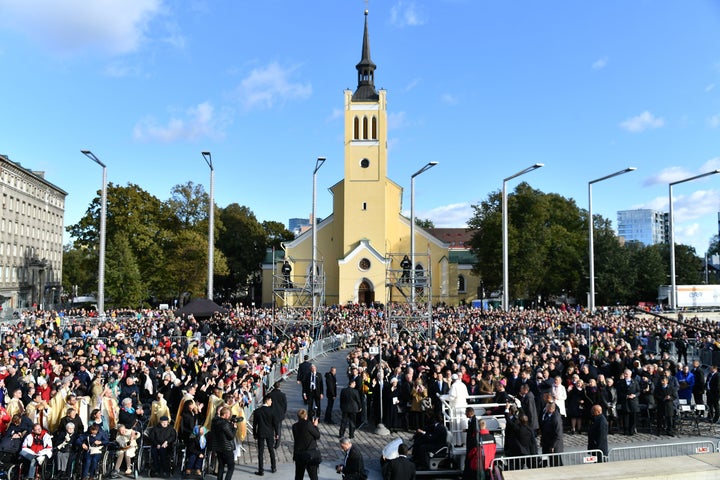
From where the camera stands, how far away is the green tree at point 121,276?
4422cm

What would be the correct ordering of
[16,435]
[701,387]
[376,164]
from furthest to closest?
[376,164] < [701,387] < [16,435]

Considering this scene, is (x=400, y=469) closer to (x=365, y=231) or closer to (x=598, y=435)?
(x=598, y=435)

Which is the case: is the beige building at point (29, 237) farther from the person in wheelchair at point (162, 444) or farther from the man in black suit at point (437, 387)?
the man in black suit at point (437, 387)

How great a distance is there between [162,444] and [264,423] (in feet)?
5.52

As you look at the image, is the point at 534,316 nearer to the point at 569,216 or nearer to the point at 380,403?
the point at 380,403

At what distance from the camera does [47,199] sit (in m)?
68.8

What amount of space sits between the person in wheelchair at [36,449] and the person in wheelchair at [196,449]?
2.16 m

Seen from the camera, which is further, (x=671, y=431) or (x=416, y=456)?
(x=671, y=431)

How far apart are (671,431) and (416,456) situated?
660cm

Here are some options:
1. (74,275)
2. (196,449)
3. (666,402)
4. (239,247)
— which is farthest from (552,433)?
(74,275)

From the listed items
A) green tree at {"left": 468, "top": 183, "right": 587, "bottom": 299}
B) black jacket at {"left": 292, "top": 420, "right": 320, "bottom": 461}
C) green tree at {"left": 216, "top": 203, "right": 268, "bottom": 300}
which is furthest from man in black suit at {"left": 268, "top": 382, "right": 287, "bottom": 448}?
green tree at {"left": 216, "top": 203, "right": 268, "bottom": 300}

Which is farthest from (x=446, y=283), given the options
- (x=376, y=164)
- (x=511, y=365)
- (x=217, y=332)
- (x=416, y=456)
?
(x=416, y=456)

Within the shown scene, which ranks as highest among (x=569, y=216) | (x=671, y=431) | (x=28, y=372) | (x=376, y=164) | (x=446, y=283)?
(x=376, y=164)

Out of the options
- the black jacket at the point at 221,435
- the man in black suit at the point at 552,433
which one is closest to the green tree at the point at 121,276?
the black jacket at the point at 221,435
